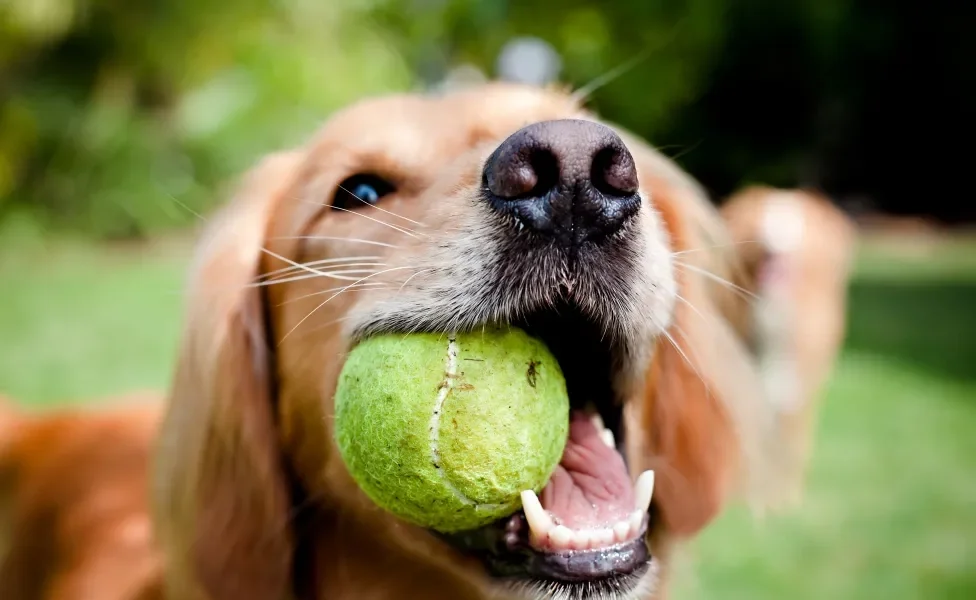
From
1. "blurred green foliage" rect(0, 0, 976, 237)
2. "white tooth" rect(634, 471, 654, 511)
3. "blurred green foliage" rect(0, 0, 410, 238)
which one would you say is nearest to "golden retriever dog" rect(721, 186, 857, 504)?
"white tooth" rect(634, 471, 654, 511)

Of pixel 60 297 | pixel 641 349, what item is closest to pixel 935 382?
pixel 641 349

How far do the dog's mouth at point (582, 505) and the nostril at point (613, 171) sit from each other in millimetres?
274

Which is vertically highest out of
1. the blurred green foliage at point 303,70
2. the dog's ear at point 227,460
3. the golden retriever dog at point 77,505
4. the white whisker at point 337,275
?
the blurred green foliage at point 303,70

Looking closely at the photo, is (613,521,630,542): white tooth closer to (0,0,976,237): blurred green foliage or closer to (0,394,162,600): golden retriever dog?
(0,394,162,600): golden retriever dog

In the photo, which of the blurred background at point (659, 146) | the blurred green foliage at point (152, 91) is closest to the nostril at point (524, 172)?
the blurred background at point (659, 146)

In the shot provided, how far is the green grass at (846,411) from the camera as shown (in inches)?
149

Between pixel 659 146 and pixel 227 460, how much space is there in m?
1.56

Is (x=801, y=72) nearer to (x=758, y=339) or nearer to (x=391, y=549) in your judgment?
(x=758, y=339)

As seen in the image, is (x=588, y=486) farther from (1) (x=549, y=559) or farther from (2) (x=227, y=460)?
(2) (x=227, y=460)

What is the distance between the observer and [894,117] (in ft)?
62.1

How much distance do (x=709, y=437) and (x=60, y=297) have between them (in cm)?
910

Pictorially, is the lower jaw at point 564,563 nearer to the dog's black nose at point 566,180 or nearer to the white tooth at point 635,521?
the white tooth at point 635,521

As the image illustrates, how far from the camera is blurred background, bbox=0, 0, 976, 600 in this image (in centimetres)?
438

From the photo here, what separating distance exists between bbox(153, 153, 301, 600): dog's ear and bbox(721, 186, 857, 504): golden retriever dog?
3.53 meters
